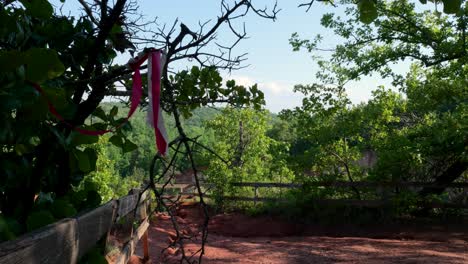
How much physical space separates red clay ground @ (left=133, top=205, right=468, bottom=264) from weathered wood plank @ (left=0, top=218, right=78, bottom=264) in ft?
10.8

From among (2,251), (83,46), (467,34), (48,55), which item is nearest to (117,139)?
(83,46)

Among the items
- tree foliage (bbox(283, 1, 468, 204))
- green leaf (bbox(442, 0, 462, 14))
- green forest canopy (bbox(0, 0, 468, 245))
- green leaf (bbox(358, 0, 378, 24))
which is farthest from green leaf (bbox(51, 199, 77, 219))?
tree foliage (bbox(283, 1, 468, 204))

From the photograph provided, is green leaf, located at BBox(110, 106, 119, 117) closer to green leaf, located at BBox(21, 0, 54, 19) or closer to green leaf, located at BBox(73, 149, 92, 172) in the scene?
green leaf, located at BBox(73, 149, 92, 172)

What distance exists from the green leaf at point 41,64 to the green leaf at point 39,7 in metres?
0.52

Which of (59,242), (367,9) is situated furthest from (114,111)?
(367,9)

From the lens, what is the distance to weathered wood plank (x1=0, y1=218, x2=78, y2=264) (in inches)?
32.5

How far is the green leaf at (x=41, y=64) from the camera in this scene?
99 centimetres

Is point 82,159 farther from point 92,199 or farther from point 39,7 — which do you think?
point 39,7

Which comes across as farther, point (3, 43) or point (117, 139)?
point (117, 139)

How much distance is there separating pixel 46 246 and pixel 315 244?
8910mm

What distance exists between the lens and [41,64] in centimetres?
101

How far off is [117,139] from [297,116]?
11748 millimetres

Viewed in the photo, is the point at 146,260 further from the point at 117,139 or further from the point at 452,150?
the point at 452,150

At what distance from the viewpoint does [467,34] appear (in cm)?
1054
